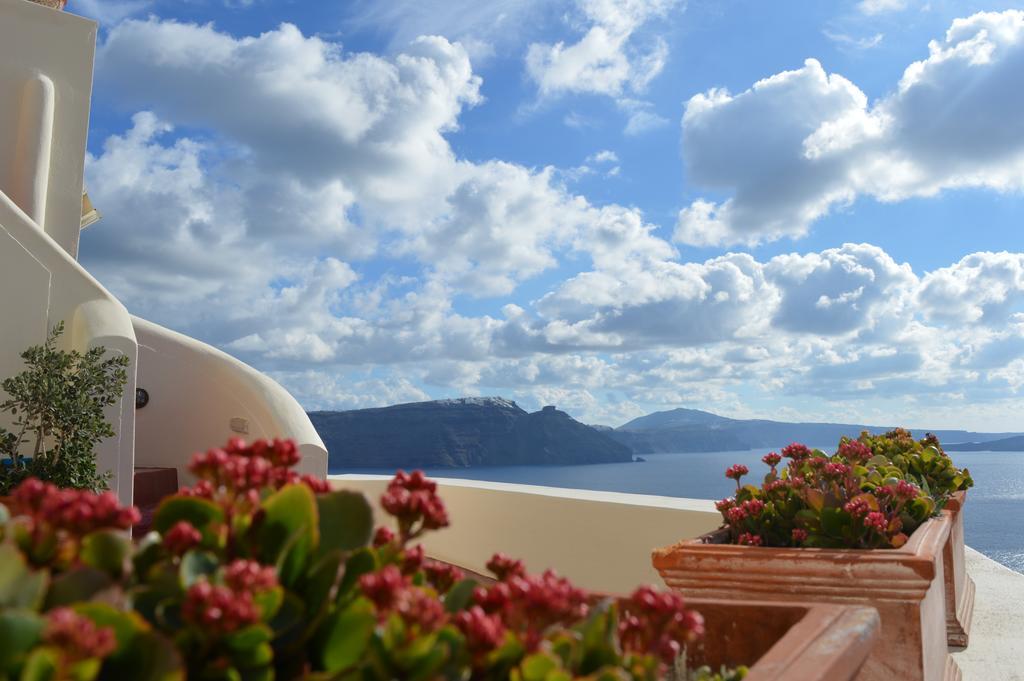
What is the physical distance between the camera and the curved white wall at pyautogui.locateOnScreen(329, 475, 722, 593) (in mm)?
5117

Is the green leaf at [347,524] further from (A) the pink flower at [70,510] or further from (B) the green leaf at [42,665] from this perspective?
(B) the green leaf at [42,665]

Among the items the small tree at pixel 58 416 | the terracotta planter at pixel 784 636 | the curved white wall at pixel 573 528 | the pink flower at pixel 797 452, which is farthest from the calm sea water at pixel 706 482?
the terracotta planter at pixel 784 636

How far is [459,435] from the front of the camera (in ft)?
81.5

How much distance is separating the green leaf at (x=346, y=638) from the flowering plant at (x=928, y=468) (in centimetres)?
330

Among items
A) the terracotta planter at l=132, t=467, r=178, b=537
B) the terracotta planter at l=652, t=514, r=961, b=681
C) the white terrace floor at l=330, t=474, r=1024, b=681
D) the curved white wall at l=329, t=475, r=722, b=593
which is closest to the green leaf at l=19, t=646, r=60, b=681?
the terracotta planter at l=652, t=514, r=961, b=681

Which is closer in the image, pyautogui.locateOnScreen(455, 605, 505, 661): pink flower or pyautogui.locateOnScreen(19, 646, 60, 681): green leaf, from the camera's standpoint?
pyautogui.locateOnScreen(19, 646, 60, 681): green leaf

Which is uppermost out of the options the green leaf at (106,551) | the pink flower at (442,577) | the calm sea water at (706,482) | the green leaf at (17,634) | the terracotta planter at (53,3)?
the terracotta planter at (53,3)

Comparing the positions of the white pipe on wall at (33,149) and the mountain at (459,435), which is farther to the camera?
the mountain at (459,435)

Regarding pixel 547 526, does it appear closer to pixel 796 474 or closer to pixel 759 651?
pixel 796 474

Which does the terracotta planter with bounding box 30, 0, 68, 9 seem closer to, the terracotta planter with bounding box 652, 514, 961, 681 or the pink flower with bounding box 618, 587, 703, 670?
the terracotta planter with bounding box 652, 514, 961, 681

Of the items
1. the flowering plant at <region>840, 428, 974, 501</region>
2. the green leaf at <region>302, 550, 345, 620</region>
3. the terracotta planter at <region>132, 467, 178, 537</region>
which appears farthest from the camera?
the terracotta planter at <region>132, 467, 178, 537</region>

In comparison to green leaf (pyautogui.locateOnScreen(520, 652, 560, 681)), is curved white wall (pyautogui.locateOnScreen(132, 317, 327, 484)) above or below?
above

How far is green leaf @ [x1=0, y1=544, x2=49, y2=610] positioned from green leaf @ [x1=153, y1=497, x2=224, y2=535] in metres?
0.17

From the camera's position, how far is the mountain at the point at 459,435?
18.6 m
